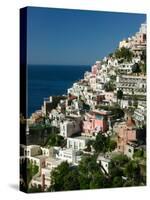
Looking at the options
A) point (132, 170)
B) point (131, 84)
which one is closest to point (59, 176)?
point (132, 170)

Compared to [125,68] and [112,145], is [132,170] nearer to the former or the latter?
[112,145]

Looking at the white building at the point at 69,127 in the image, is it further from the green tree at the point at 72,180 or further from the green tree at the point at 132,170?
the green tree at the point at 132,170

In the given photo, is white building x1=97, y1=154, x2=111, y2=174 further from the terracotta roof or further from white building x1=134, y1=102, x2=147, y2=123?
white building x1=134, y1=102, x2=147, y2=123

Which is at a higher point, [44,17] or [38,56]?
[44,17]

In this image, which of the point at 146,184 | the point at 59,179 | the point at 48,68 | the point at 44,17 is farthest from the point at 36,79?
the point at 146,184

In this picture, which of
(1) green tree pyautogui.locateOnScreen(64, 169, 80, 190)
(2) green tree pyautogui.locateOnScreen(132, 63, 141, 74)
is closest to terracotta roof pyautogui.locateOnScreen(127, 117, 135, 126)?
(2) green tree pyautogui.locateOnScreen(132, 63, 141, 74)

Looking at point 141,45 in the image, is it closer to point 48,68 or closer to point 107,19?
point 107,19
